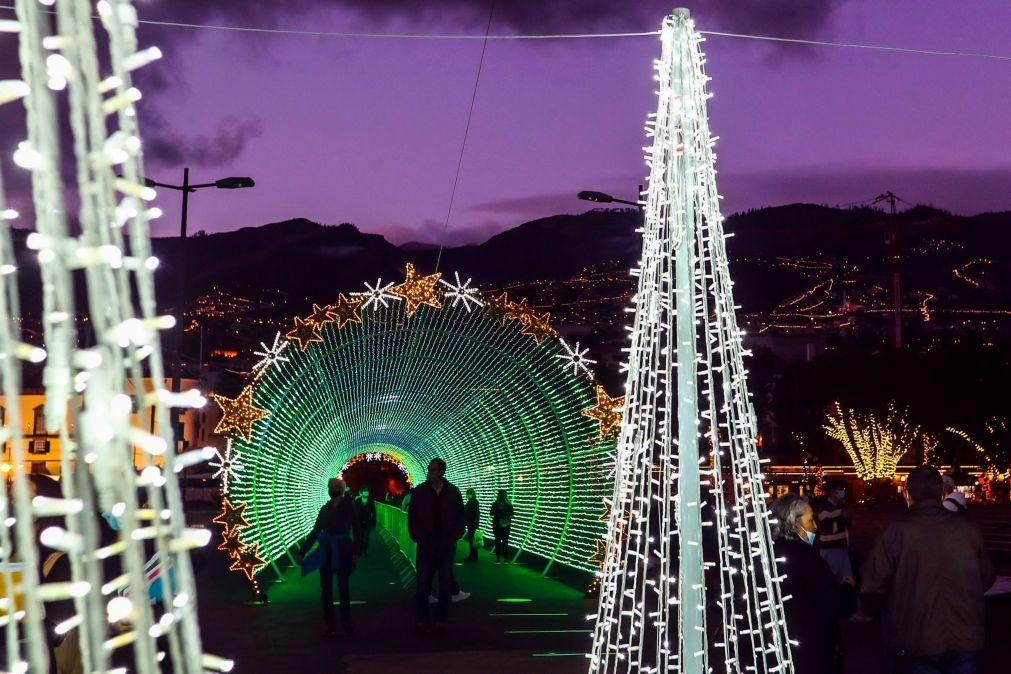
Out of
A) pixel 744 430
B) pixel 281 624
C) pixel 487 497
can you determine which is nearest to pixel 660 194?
pixel 744 430

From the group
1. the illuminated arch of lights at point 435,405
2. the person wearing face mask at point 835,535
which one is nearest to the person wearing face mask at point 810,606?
the person wearing face mask at point 835,535

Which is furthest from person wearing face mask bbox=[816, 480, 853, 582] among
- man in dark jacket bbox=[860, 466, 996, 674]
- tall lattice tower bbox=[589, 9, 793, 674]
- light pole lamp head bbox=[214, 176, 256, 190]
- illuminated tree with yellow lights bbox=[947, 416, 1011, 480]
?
illuminated tree with yellow lights bbox=[947, 416, 1011, 480]

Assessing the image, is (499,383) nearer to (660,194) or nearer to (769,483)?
(660,194)

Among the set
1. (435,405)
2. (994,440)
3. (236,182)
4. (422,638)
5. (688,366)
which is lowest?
(422,638)

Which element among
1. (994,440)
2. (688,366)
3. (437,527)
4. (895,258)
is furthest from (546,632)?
(895,258)

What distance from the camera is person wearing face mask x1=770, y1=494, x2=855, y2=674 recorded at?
634 cm

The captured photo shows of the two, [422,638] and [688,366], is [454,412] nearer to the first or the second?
[422,638]

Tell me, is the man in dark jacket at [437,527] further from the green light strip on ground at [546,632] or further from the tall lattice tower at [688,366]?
the tall lattice tower at [688,366]

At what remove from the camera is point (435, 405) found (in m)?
23.1

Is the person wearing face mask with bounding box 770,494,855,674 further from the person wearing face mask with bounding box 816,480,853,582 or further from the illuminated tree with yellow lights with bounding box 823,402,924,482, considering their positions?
the illuminated tree with yellow lights with bounding box 823,402,924,482

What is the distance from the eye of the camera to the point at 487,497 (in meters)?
25.2

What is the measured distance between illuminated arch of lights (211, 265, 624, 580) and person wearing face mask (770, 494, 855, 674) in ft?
27.7

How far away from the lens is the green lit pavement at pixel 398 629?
1076 centimetres

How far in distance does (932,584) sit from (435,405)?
56.0ft
